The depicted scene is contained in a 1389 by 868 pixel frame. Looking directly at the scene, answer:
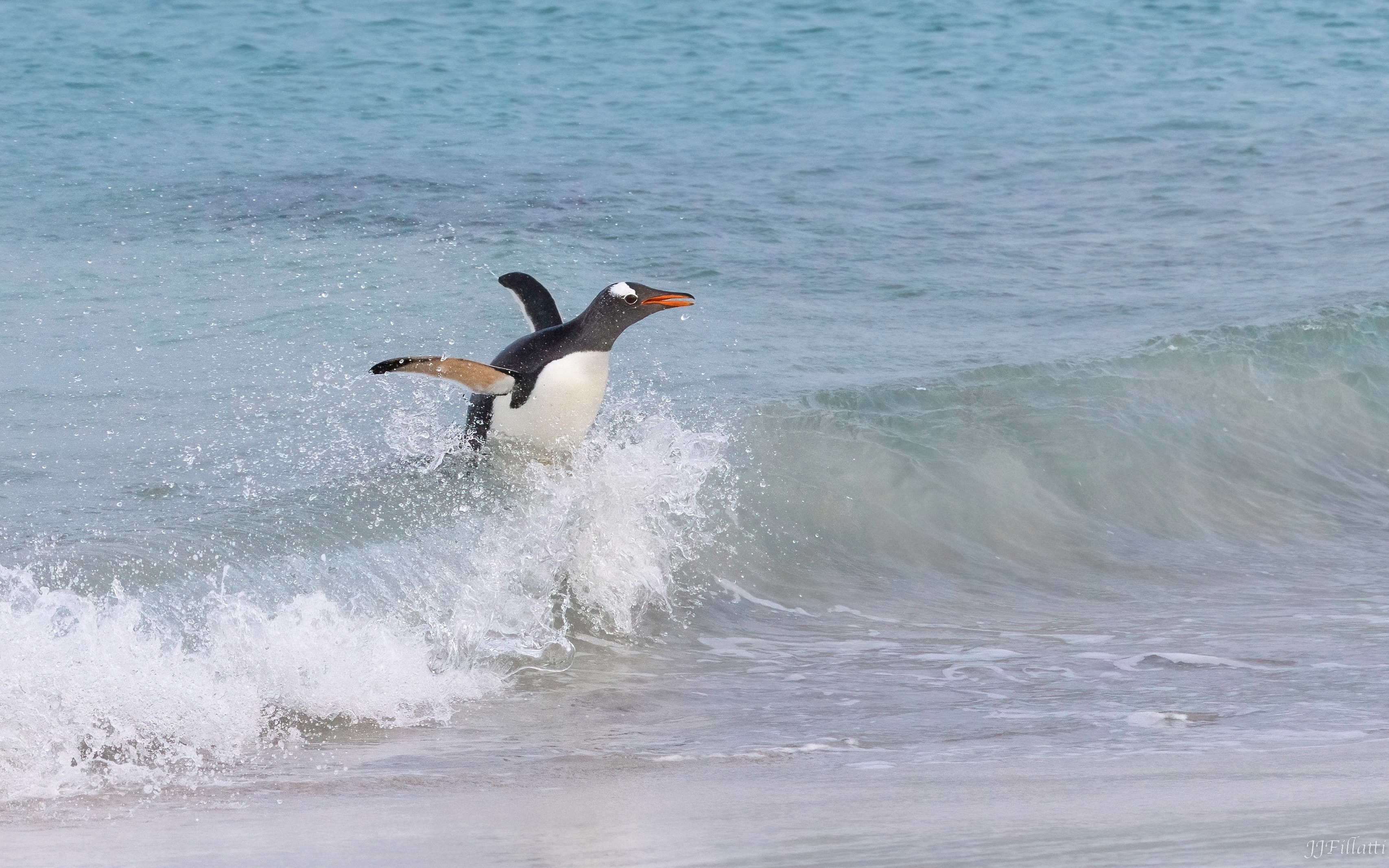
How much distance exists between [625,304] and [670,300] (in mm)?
272

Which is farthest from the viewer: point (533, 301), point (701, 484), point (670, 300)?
point (533, 301)

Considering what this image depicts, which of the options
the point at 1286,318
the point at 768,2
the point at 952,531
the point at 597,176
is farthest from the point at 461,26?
the point at 952,531

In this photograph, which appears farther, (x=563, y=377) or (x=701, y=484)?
(x=701, y=484)

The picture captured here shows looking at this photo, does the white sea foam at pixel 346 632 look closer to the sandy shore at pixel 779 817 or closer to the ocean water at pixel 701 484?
the ocean water at pixel 701 484

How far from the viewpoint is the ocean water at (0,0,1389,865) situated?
4.12 meters

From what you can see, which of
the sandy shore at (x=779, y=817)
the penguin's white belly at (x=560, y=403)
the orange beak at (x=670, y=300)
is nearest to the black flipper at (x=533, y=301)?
the penguin's white belly at (x=560, y=403)

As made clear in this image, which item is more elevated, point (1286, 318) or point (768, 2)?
point (768, 2)

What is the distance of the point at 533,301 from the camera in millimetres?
7211

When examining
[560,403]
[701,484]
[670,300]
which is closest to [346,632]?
[560,403]

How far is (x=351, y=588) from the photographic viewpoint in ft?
19.3

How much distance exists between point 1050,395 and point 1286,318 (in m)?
2.57

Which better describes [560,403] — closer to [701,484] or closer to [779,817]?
[701,484]

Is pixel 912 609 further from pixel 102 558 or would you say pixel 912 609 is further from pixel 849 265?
pixel 849 265

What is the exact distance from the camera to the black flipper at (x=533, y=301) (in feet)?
23.5
